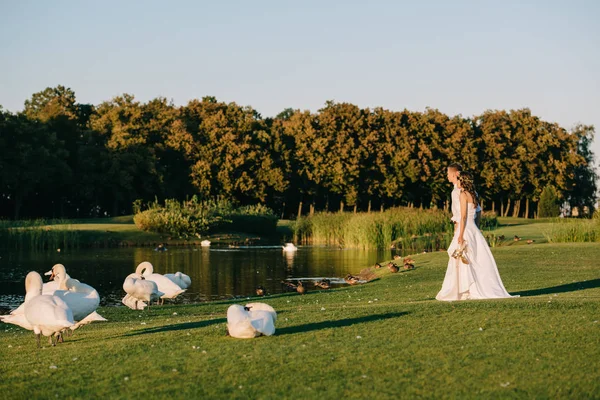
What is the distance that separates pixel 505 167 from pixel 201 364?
265 feet

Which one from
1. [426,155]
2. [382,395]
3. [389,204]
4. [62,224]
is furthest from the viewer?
[389,204]

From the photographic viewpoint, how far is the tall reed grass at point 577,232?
33.0 metres

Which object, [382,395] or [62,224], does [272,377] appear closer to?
[382,395]

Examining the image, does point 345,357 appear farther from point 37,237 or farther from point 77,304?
point 37,237

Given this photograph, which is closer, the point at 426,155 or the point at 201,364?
the point at 201,364

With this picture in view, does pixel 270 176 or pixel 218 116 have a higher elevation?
pixel 218 116

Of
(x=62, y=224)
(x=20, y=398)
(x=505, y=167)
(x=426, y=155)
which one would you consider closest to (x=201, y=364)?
(x=20, y=398)

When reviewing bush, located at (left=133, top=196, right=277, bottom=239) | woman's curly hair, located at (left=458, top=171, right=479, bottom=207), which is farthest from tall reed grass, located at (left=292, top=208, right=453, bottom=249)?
woman's curly hair, located at (left=458, top=171, right=479, bottom=207)

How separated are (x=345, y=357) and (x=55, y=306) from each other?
4.05 meters

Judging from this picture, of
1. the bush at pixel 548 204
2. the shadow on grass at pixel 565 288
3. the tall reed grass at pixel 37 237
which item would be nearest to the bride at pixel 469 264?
the shadow on grass at pixel 565 288

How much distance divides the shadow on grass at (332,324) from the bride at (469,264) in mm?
3105

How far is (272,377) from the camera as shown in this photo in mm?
8492

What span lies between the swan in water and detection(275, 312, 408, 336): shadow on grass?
0.41 meters

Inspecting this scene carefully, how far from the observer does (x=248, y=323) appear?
1058cm
